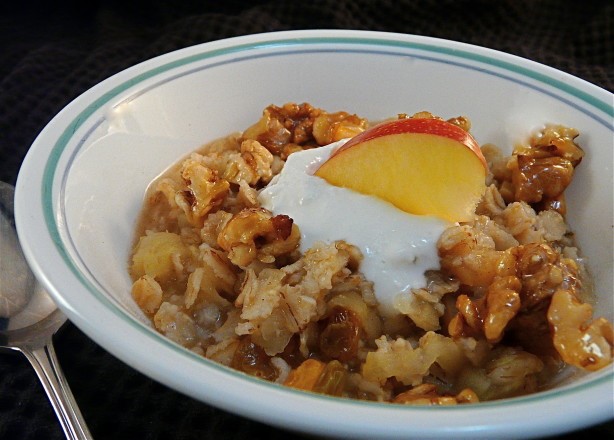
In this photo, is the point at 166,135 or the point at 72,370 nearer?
the point at 72,370

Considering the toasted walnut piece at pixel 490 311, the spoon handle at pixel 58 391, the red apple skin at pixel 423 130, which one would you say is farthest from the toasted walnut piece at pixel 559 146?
the spoon handle at pixel 58 391

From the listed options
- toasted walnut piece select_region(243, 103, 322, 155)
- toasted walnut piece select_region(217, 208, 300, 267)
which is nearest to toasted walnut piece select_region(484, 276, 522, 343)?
toasted walnut piece select_region(217, 208, 300, 267)

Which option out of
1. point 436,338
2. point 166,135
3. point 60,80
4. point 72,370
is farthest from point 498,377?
point 60,80

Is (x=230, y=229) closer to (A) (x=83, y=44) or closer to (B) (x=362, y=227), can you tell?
(B) (x=362, y=227)

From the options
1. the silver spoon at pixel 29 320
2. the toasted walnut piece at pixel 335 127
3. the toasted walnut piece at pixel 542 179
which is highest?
the toasted walnut piece at pixel 542 179

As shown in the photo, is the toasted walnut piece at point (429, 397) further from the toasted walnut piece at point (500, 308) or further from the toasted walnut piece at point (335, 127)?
the toasted walnut piece at point (335, 127)

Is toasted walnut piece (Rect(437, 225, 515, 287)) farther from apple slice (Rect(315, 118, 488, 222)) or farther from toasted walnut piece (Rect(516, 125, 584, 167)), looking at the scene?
toasted walnut piece (Rect(516, 125, 584, 167))
